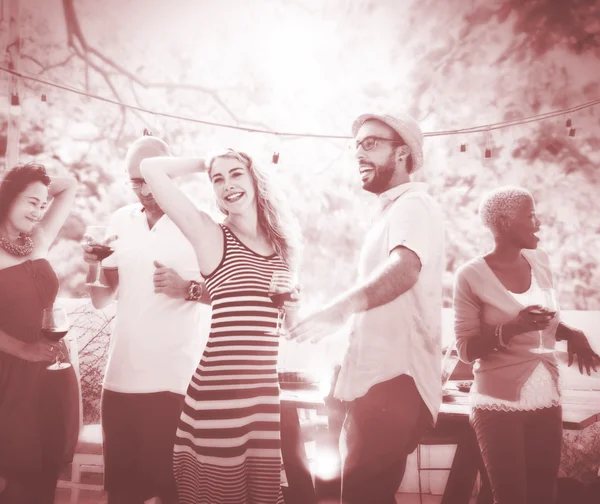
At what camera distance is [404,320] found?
1.84m

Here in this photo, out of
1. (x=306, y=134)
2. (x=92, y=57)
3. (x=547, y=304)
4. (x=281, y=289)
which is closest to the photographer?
(x=281, y=289)

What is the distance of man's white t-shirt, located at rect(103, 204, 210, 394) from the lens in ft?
7.07

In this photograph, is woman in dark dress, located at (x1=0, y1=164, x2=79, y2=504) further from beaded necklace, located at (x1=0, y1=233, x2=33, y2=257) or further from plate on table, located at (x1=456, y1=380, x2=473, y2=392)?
plate on table, located at (x1=456, y1=380, x2=473, y2=392)

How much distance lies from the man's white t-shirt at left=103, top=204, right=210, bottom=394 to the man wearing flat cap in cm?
69

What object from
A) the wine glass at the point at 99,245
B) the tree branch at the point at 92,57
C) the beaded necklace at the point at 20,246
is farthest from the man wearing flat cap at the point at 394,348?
the beaded necklace at the point at 20,246

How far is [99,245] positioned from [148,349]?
469mm

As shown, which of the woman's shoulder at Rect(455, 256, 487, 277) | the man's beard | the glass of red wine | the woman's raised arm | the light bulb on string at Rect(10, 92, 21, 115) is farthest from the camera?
the light bulb on string at Rect(10, 92, 21, 115)

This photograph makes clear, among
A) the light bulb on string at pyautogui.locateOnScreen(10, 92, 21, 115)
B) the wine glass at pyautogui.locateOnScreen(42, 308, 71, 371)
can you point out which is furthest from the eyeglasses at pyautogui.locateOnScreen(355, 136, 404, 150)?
the light bulb on string at pyautogui.locateOnScreen(10, 92, 21, 115)

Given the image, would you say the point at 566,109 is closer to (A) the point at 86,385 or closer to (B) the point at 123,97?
(B) the point at 123,97

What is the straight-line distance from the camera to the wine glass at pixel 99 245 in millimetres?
2061

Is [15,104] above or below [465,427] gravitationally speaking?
above

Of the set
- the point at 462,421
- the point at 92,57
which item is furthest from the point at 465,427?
the point at 92,57

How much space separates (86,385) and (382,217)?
1.61 m

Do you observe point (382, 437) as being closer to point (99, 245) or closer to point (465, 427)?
point (465, 427)
